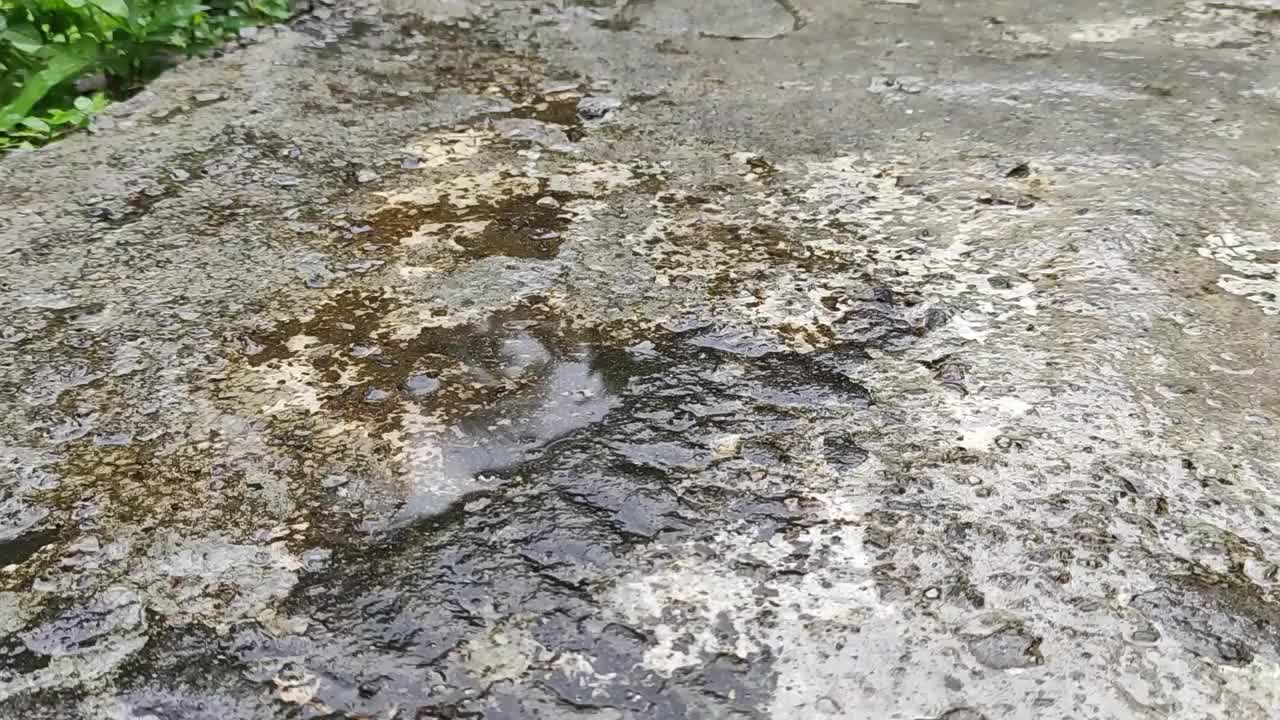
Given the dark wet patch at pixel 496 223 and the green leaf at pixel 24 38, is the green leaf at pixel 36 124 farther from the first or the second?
the dark wet patch at pixel 496 223

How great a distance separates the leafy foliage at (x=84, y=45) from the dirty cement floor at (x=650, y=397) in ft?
0.53

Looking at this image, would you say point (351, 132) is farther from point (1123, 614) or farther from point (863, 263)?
point (1123, 614)

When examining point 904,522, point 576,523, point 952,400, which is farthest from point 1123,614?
point 576,523

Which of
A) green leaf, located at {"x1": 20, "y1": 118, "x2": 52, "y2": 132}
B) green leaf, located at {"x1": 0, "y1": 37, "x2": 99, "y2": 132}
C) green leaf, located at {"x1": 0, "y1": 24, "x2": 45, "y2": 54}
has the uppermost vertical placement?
green leaf, located at {"x1": 0, "y1": 24, "x2": 45, "y2": 54}

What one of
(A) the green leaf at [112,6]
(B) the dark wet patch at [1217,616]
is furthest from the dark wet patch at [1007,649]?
(A) the green leaf at [112,6]

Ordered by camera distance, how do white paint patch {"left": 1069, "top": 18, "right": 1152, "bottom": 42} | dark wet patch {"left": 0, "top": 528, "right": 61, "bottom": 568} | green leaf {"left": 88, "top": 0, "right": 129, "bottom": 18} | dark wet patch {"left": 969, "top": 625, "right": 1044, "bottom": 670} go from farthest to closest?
white paint patch {"left": 1069, "top": 18, "right": 1152, "bottom": 42} → green leaf {"left": 88, "top": 0, "right": 129, "bottom": 18} → dark wet patch {"left": 0, "top": 528, "right": 61, "bottom": 568} → dark wet patch {"left": 969, "top": 625, "right": 1044, "bottom": 670}

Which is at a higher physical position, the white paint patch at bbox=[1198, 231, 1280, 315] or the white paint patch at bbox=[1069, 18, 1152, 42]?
the white paint patch at bbox=[1069, 18, 1152, 42]

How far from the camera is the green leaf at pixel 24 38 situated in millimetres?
2855

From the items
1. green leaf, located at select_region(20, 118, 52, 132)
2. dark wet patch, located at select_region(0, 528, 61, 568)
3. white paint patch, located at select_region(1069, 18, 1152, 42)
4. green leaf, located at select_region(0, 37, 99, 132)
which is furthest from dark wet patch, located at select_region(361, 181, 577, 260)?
white paint patch, located at select_region(1069, 18, 1152, 42)

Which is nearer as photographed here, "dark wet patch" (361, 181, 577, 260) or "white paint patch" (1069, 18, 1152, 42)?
"dark wet patch" (361, 181, 577, 260)

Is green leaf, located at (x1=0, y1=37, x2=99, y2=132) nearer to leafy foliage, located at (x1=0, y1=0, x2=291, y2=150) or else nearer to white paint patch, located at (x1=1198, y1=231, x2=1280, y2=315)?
leafy foliage, located at (x1=0, y1=0, x2=291, y2=150)

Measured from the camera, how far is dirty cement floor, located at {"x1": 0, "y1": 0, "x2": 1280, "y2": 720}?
1345 mm

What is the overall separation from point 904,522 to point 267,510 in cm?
96

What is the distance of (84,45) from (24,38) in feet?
0.52
